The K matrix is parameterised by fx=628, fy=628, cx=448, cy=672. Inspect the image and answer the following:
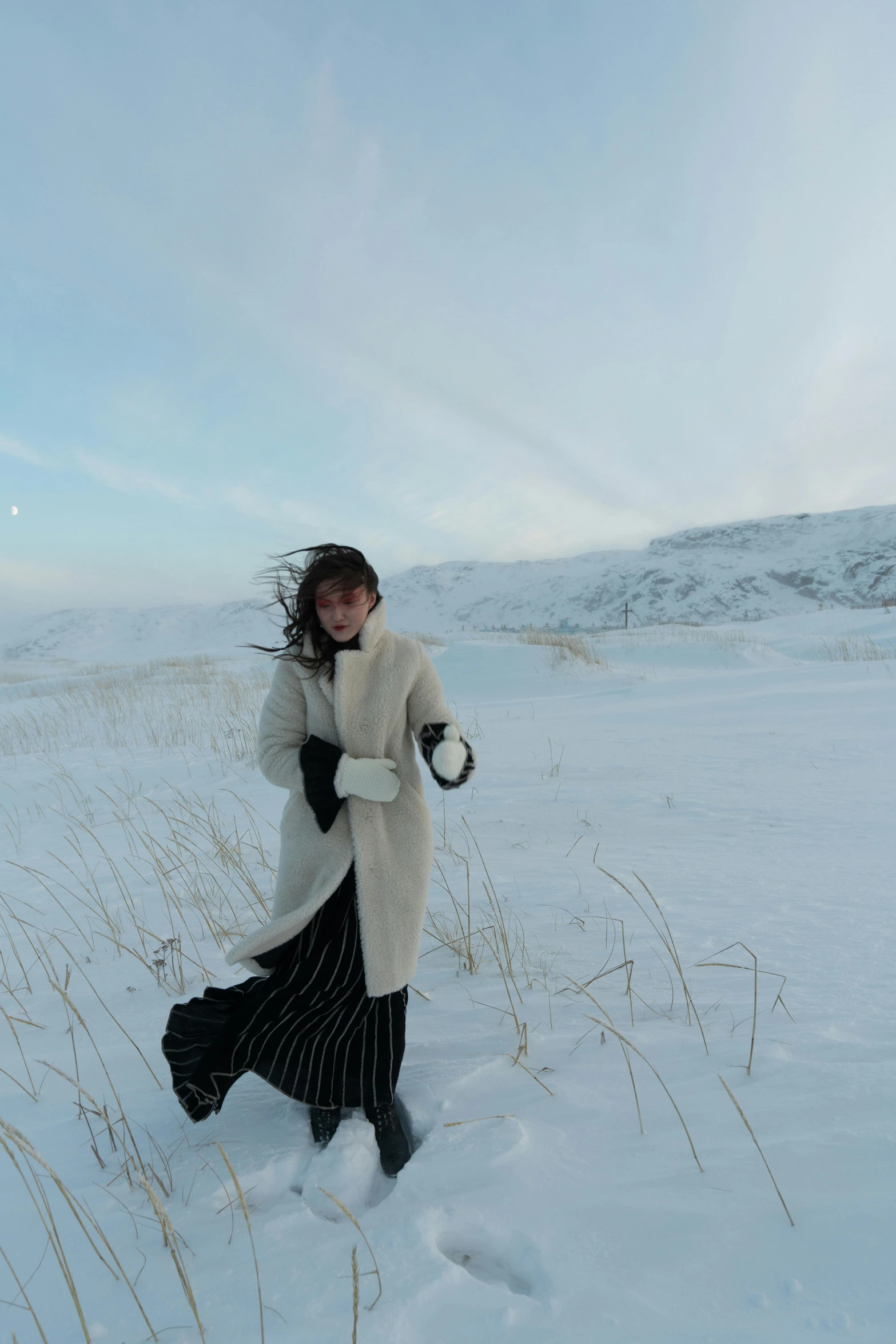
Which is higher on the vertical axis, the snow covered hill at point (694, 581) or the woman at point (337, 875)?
the snow covered hill at point (694, 581)

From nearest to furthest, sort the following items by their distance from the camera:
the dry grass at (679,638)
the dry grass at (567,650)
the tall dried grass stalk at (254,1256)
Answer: the tall dried grass stalk at (254,1256)
the dry grass at (567,650)
the dry grass at (679,638)

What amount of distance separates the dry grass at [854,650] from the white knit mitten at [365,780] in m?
9.80

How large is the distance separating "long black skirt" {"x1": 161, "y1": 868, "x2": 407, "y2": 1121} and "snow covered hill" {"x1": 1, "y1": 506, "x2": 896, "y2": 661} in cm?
7253

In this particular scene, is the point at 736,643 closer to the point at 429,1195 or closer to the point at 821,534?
the point at 429,1195

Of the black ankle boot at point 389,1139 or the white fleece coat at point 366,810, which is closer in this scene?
the black ankle boot at point 389,1139

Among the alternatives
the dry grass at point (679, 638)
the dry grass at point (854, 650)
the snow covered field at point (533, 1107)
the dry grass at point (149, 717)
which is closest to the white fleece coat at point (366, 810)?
the snow covered field at point (533, 1107)

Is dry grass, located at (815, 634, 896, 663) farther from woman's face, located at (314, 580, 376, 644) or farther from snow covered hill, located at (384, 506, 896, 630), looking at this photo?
snow covered hill, located at (384, 506, 896, 630)

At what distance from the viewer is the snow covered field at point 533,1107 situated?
3.37ft

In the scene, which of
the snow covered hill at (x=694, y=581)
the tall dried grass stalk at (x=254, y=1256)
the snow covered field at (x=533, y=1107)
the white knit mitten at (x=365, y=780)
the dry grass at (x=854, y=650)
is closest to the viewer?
the tall dried grass stalk at (x=254, y=1256)

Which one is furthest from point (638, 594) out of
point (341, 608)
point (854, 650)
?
point (341, 608)

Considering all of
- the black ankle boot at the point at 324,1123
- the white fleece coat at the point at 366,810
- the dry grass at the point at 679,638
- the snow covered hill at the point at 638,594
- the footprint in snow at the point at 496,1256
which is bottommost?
the black ankle boot at the point at 324,1123

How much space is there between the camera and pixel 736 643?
1312cm

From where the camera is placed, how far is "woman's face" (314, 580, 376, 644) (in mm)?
1737

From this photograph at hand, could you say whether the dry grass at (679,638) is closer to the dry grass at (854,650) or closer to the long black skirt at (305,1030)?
the dry grass at (854,650)
